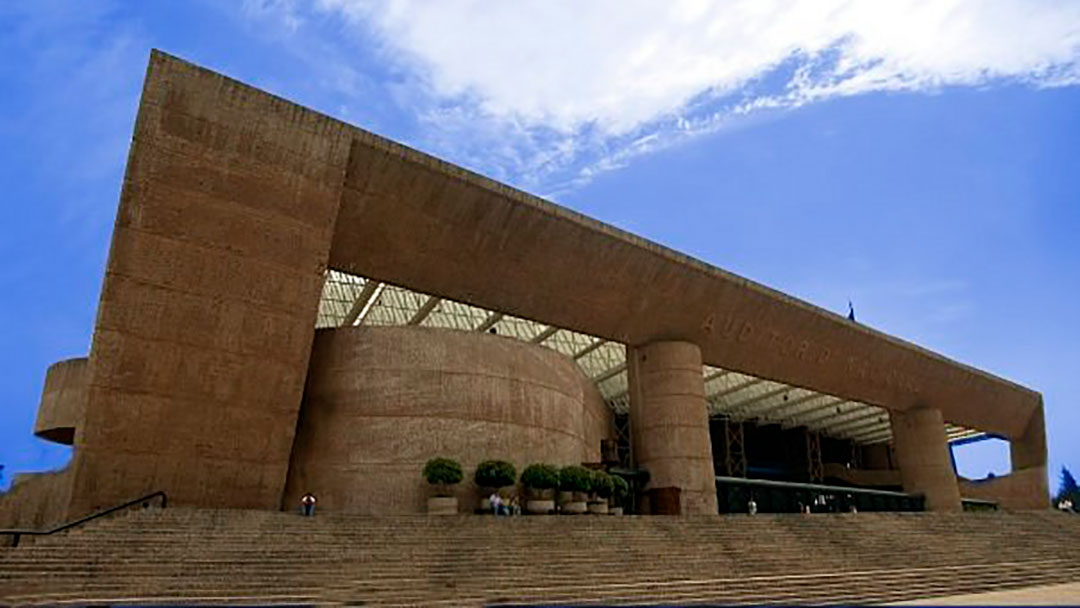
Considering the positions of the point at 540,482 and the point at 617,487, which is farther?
the point at 617,487

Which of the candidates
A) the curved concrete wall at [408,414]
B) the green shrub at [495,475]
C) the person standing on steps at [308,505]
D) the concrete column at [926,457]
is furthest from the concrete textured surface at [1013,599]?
the concrete column at [926,457]

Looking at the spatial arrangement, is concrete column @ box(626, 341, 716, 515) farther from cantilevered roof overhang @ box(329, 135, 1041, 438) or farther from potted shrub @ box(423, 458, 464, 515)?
potted shrub @ box(423, 458, 464, 515)

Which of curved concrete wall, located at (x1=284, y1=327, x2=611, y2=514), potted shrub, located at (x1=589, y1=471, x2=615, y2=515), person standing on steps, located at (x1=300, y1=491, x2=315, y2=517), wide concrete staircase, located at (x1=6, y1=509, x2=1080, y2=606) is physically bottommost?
wide concrete staircase, located at (x1=6, y1=509, x2=1080, y2=606)

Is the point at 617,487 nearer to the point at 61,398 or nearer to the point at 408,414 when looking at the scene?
the point at 408,414

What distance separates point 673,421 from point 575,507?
8291mm

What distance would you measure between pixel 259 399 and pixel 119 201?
6102mm

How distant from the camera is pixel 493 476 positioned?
73.7ft

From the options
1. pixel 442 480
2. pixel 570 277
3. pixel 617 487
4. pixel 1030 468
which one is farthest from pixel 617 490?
pixel 1030 468

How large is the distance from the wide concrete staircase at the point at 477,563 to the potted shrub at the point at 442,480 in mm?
3823

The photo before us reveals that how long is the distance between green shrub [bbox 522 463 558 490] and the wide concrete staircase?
13.2 feet

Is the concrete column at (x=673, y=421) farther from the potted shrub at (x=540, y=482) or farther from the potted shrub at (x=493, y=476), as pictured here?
the potted shrub at (x=493, y=476)

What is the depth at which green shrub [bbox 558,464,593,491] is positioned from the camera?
23.6m

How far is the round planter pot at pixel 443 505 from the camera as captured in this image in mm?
21406

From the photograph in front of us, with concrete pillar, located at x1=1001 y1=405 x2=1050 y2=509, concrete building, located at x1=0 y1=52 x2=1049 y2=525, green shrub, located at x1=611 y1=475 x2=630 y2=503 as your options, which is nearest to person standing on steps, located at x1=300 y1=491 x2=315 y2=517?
concrete building, located at x1=0 y1=52 x2=1049 y2=525
